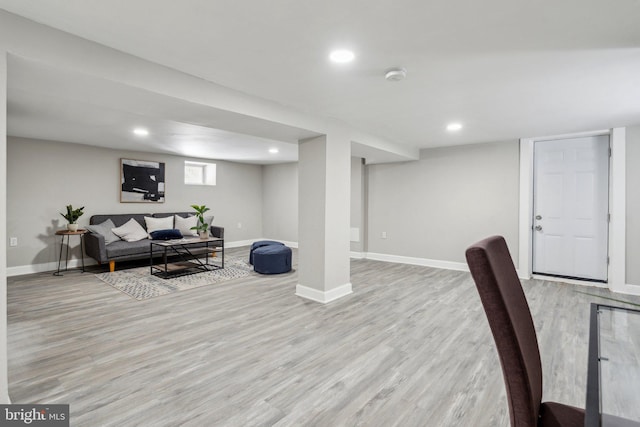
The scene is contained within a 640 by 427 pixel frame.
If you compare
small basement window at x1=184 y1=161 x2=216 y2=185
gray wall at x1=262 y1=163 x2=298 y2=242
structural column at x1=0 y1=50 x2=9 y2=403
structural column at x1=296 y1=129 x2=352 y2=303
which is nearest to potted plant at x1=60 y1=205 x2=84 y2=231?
small basement window at x1=184 y1=161 x2=216 y2=185

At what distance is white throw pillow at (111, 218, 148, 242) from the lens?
560cm

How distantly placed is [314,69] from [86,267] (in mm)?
5479

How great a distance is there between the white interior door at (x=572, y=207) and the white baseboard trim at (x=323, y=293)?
3.31 metres

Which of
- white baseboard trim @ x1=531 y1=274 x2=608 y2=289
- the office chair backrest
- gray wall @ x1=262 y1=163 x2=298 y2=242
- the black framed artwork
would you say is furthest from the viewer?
gray wall @ x1=262 y1=163 x2=298 y2=242

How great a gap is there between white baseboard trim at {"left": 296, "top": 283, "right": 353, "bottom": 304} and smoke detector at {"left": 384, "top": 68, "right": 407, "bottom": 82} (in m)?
2.40

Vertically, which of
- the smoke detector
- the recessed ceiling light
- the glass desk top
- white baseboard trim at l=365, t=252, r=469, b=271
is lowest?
white baseboard trim at l=365, t=252, r=469, b=271

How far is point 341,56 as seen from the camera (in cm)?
219

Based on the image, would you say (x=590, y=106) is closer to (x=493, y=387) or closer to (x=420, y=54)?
(x=420, y=54)

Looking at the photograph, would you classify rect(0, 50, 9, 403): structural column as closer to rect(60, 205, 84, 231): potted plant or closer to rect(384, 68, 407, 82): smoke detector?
rect(384, 68, 407, 82): smoke detector

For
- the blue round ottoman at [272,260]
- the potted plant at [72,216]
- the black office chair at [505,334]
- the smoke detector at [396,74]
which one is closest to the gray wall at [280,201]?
the blue round ottoman at [272,260]

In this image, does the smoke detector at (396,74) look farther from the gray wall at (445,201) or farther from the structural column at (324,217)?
the gray wall at (445,201)

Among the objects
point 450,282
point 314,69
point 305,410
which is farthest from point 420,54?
point 450,282

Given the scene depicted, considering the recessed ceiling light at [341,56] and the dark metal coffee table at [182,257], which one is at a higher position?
the recessed ceiling light at [341,56]

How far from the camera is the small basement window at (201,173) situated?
7.43 meters
